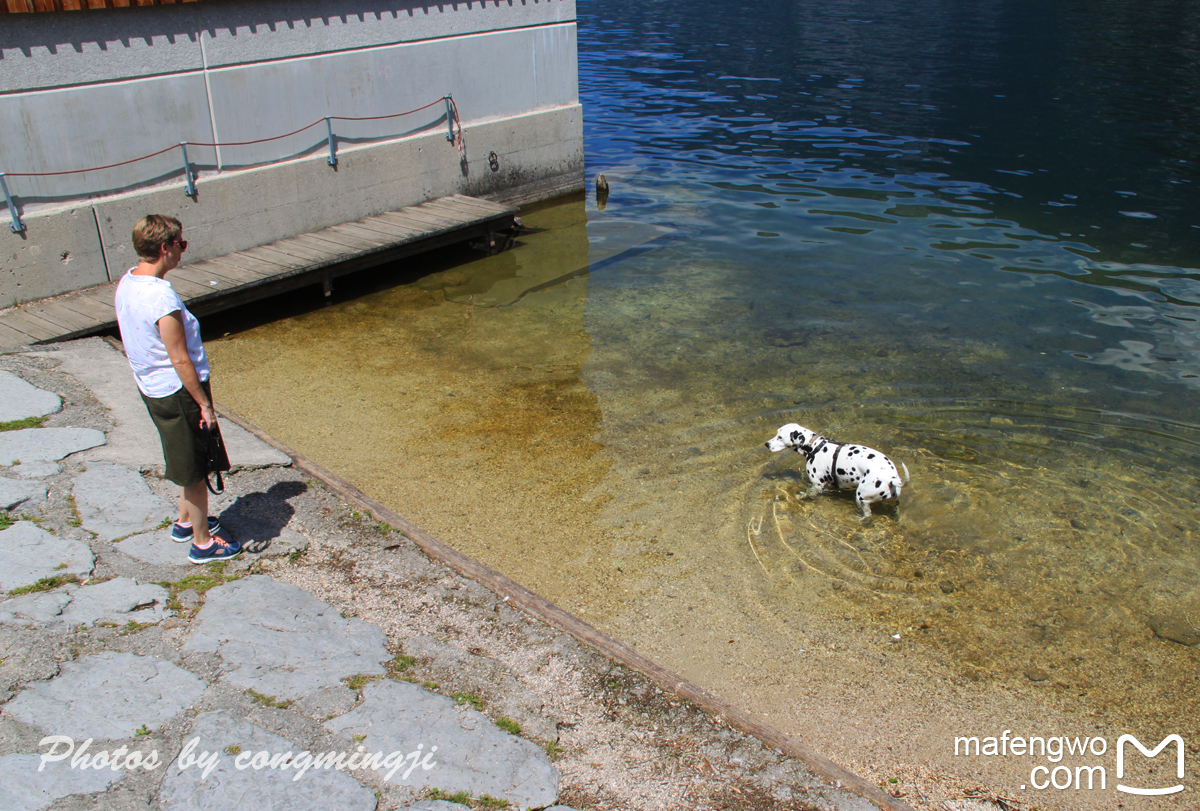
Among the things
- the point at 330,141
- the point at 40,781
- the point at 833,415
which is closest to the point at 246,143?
the point at 330,141

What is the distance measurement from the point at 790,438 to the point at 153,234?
557 cm

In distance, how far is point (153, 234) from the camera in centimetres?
510


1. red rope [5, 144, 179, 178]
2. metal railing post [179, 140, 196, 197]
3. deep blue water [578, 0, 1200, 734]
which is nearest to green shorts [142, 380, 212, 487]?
deep blue water [578, 0, 1200, 734]

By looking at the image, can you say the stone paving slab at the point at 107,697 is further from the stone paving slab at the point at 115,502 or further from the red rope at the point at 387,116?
the red rope at the point at 387,116

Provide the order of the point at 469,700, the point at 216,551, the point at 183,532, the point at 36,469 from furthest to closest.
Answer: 1. the point at 36,469
2. the point at 183,532
3. the point at 216,551
4. the point at 469,700

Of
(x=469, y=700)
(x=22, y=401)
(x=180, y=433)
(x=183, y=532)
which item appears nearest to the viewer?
(x=469, y=700)

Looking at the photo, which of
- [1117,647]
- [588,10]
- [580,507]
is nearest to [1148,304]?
[1117,647]

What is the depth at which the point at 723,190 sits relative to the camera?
19.0m

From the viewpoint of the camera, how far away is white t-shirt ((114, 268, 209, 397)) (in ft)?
16.9

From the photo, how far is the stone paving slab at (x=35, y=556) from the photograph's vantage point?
541cm

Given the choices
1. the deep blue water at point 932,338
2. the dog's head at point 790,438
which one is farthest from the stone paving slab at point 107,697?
the dog's head at point 790,438

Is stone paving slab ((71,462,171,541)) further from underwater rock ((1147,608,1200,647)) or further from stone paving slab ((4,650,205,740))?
underwater rock ((1147,608,1200,647))

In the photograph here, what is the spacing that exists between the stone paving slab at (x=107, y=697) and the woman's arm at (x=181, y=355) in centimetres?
157

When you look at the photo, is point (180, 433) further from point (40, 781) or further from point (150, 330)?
point (40, 781)
